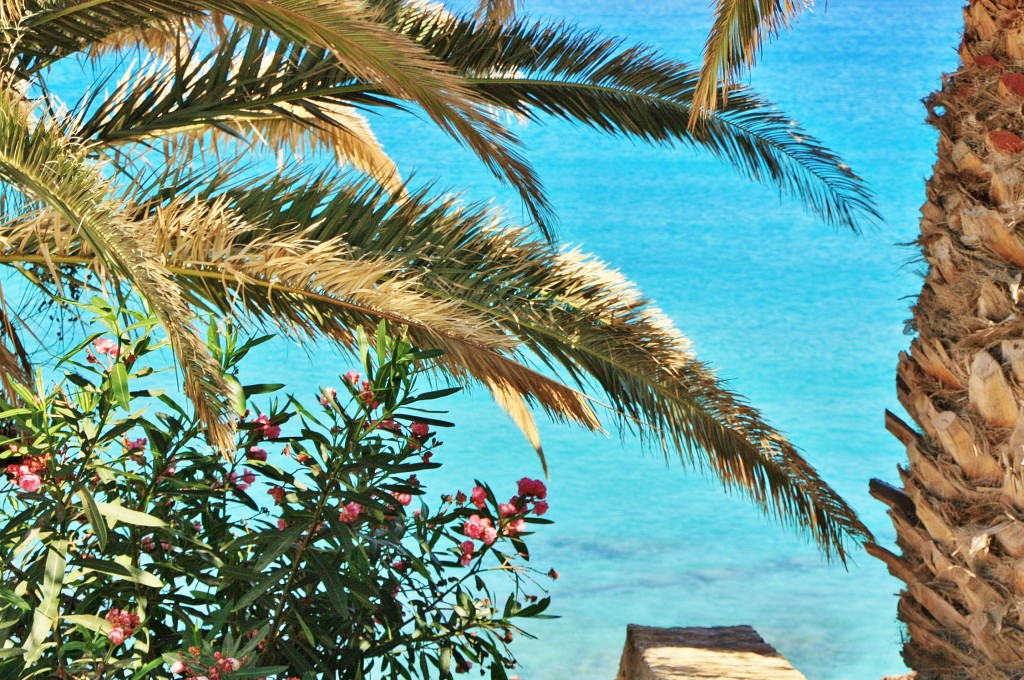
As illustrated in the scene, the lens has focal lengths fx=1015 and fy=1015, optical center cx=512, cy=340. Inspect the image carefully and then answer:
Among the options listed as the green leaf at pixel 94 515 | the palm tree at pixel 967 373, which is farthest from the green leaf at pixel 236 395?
the palm tree at pixel 967 373

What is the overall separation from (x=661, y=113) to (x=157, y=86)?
87.7 inches

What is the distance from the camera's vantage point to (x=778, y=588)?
9.11 metres

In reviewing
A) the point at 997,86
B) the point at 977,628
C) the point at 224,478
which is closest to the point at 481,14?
the point at 997,86

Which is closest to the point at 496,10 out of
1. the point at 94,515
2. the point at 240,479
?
the point at 240,479

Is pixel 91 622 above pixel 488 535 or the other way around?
the other way around

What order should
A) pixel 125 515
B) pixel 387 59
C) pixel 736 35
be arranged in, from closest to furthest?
1. pixel 125 515
2. pixel 387 59
3. pixel 736 35

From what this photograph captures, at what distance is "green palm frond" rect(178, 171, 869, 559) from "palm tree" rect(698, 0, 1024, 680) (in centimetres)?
54

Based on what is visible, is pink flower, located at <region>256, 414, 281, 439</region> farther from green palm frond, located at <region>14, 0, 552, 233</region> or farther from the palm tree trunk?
the palm tree trunk

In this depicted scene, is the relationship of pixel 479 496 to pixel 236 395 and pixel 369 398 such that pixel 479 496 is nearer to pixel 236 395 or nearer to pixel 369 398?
pixel 369 398

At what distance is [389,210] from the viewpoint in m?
A: 3.72

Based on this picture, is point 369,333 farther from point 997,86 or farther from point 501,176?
point 997,86

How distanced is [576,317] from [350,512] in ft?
4.64

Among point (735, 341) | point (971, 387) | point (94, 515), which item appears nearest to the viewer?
point (94, 515)

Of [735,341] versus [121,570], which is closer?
[121,570]
